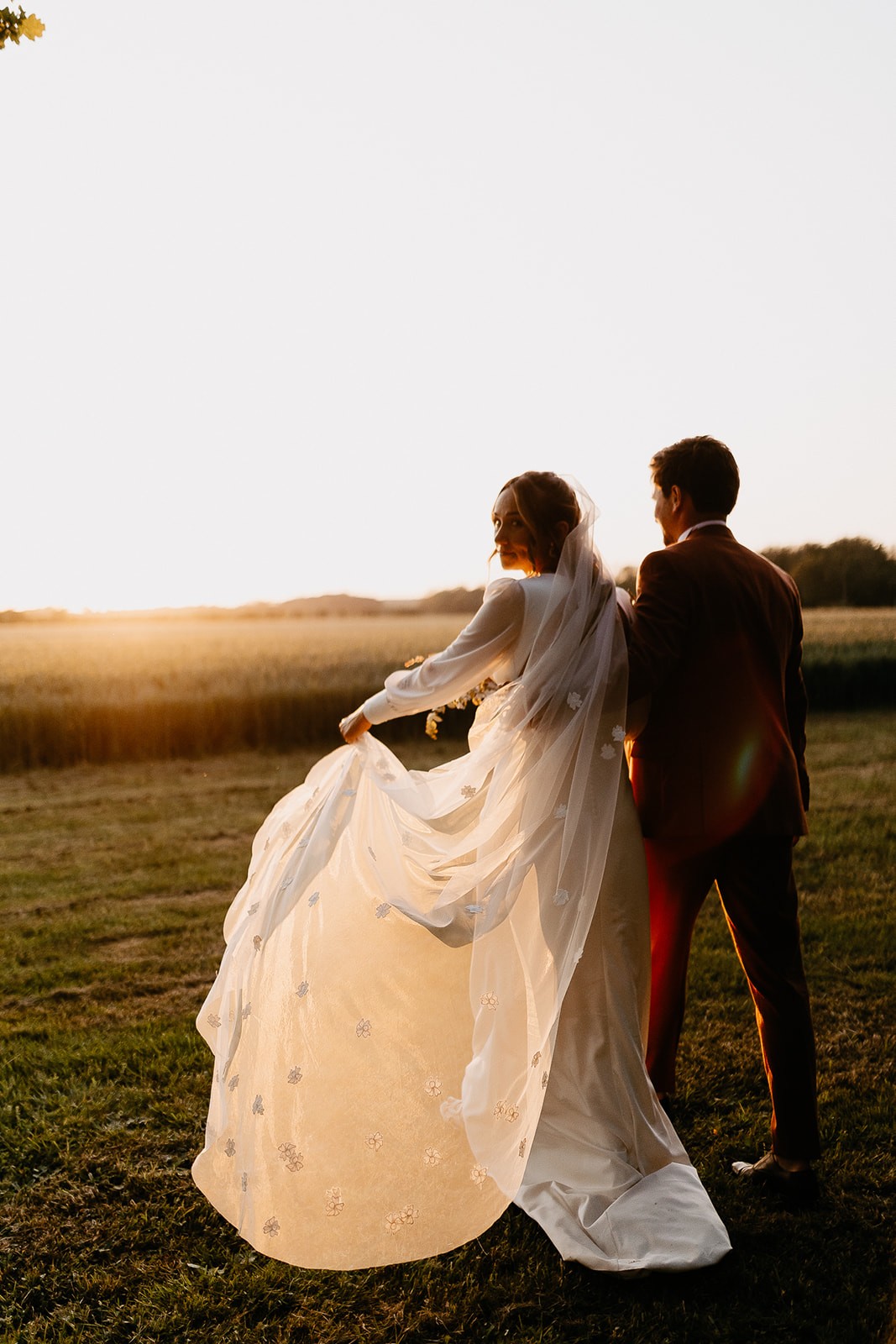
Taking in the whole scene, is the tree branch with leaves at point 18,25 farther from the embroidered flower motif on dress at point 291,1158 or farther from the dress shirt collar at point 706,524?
the embroidered flower motif on dress at point 291,1158

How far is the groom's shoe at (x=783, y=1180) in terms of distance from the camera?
3.46m

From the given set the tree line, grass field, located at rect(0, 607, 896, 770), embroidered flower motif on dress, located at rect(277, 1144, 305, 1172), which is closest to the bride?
embroidered flower motif on dress, located at rect(277, 1144, 305, 1172)

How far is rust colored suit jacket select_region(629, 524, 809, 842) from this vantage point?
342 centimetres

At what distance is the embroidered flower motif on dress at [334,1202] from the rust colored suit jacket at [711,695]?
1.56m

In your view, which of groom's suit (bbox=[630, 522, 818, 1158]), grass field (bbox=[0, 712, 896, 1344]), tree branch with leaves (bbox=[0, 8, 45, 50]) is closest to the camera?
grass field (bbox=[0, 712, 896, 1344])

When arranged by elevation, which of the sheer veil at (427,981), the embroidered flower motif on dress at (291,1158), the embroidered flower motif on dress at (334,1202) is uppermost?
the sheer veil at (427,981)

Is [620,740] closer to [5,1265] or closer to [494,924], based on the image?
[494,924]

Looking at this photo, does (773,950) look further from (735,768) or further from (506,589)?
(506,589)

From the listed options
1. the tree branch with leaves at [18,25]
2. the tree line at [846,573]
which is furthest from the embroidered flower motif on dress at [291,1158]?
the tree line at [846,573]

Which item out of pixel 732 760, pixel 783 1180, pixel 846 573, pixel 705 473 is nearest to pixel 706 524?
pixel 705 473

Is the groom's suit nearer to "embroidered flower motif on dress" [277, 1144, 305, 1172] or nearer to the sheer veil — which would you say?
the sheer veil

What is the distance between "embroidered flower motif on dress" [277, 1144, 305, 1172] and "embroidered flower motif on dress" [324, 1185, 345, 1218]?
0.12 meters

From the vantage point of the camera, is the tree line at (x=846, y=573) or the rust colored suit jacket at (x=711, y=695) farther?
the tree line at (x=846, y=573)

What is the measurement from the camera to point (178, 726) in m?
14.3
